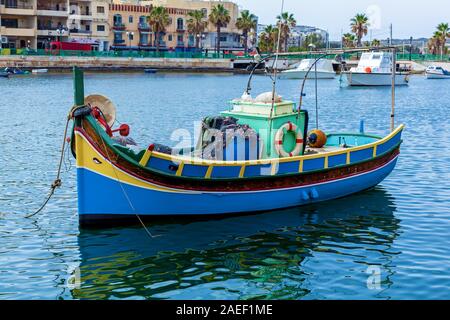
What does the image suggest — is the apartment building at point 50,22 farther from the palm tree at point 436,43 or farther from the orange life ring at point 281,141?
the orange life ring at point 281,141

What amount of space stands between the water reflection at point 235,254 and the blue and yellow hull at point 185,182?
476 mm

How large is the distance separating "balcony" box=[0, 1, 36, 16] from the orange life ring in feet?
272

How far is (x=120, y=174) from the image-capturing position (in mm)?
14805

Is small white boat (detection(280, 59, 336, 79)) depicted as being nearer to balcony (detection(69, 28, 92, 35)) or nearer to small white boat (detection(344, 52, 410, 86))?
small white boat (detection(344, 52, 410, 86))

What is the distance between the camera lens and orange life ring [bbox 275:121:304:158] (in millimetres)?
17391

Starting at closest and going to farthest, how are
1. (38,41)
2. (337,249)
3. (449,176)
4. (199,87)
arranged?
(337,249), (449,176), (199,87), (38,41)

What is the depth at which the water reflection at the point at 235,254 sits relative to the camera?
1238cm

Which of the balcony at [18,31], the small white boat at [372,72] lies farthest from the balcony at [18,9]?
the small white boat at [372,72]

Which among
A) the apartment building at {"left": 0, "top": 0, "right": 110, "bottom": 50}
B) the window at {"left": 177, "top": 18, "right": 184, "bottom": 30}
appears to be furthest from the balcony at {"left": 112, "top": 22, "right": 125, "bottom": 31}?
the window at {"left": 177, "top": 18, "right": 184, "bottom": 30}

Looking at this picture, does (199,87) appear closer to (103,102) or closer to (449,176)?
(449,176)

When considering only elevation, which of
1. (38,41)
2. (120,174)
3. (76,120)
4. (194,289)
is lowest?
(194,289)

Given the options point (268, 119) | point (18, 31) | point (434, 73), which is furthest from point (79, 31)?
point (268, 119)
